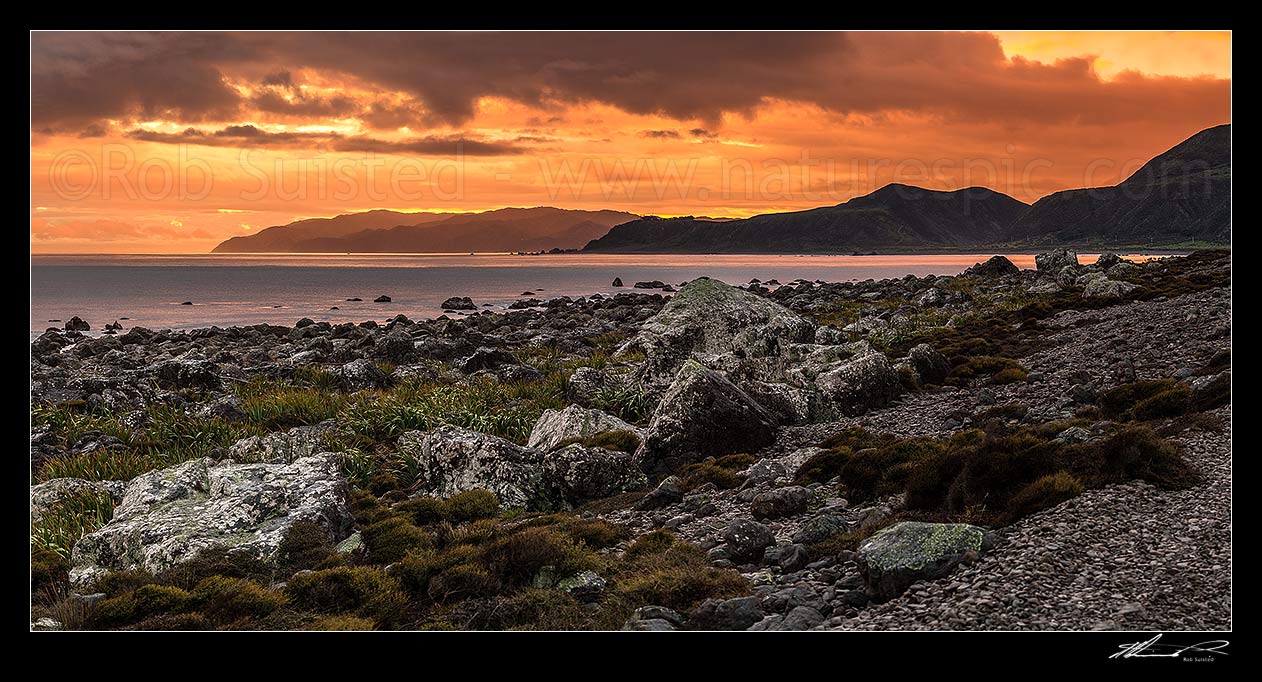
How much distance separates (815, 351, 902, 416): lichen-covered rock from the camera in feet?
51.2

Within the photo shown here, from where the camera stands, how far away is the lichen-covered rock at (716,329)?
65.2ft

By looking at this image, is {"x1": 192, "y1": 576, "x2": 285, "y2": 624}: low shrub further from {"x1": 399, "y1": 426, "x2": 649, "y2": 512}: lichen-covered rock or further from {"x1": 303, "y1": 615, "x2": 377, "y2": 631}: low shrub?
{"x1": 399, "y1": 426, "x2": 649, "y2": 512}: lichen-covered rock

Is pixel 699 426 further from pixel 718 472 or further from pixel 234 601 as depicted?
pixel 234 601

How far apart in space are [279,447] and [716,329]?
11346mm

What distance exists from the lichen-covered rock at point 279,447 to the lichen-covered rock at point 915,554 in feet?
31.7

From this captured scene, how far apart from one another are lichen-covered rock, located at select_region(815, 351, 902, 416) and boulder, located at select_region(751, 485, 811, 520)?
609 centimetres

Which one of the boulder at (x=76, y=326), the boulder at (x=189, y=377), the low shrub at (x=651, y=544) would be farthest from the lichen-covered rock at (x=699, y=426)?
the boulder at (x=76, y=326)

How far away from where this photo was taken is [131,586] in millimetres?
7754

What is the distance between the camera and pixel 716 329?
2027 cm

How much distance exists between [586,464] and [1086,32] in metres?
8.44

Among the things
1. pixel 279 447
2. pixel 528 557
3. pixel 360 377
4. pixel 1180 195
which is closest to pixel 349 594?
pixel 528 557
